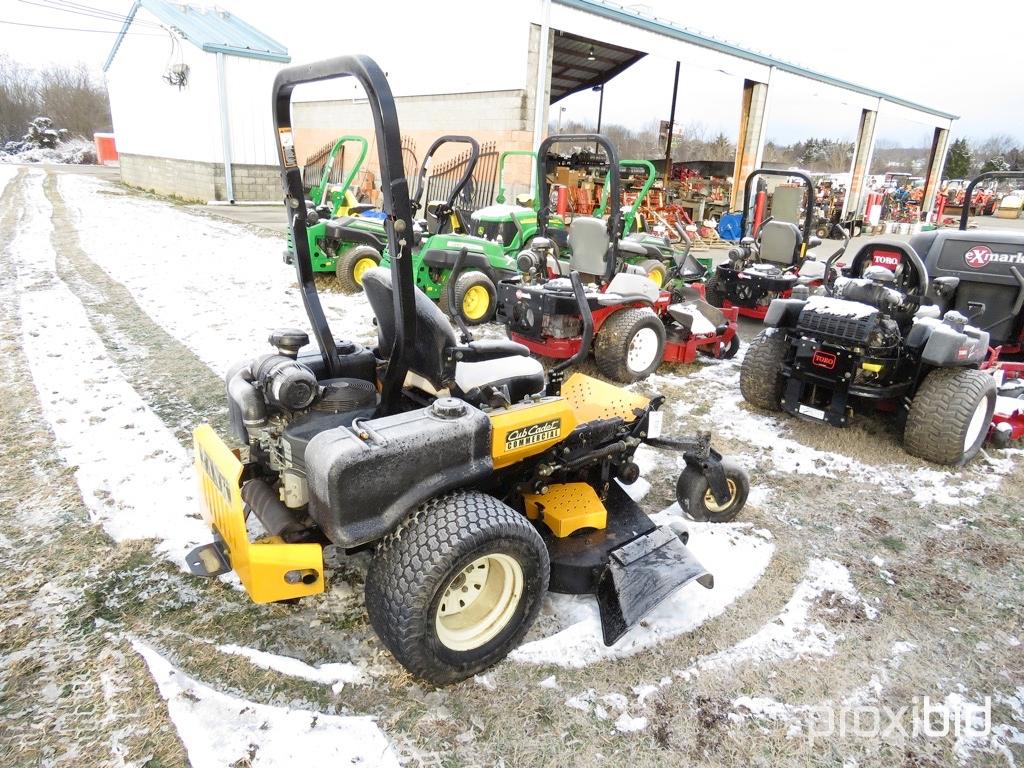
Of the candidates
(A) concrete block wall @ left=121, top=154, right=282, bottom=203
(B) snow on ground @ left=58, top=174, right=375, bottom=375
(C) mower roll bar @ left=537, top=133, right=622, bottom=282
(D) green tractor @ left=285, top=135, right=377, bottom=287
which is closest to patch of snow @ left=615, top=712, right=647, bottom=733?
(B) snow on ground @ left=58, top=174, right=375, bottom=375

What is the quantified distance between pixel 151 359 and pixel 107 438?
63.4 inches

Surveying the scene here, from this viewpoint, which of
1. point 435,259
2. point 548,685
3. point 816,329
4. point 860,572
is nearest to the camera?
point 548,685

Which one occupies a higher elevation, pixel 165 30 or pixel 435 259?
pixel 165 30

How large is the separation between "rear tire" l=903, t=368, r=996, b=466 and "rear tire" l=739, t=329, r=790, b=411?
89 cm

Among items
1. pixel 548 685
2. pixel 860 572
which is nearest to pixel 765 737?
pixel 548 685

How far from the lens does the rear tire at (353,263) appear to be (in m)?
7.76

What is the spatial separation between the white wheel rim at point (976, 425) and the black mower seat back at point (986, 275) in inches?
55.5

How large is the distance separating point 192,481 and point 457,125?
11.8m

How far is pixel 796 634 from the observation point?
2.53 m

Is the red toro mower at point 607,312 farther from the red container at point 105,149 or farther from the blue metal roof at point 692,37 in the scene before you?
the red container at point 105,149

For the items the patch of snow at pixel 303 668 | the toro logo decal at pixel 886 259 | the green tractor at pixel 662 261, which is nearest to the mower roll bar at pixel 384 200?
the patch of snow at pixel 303 668

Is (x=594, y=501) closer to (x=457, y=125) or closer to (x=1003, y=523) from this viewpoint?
(x=1003, y=523)

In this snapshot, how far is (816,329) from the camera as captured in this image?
4258 mm

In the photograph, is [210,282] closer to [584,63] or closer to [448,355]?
[448,355]
